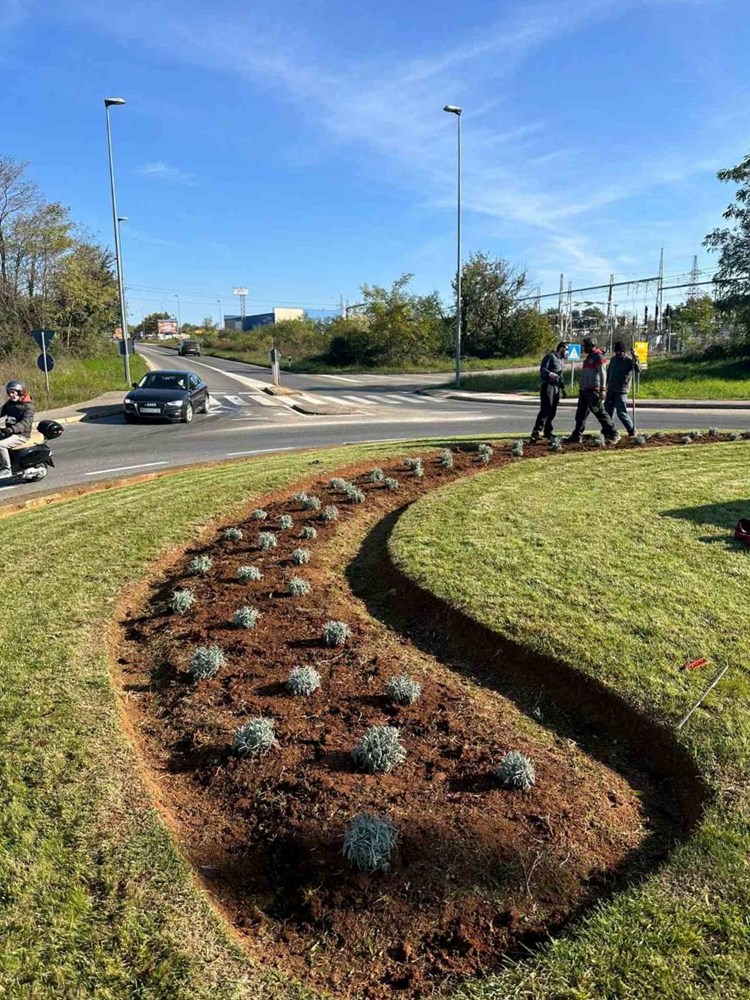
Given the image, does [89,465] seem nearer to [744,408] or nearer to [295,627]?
[295,627]

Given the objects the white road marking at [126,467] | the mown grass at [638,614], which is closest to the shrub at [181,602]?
the mown grass at [638,614]

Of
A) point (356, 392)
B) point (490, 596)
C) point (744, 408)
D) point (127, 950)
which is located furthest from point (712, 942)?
point (356, 392)

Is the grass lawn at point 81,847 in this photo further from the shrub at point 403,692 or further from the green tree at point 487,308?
the green tree at point 487,308

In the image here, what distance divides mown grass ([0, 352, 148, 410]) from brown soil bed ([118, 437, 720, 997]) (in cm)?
1994

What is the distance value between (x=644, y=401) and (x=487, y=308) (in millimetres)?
26853

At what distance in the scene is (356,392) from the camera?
31.3m

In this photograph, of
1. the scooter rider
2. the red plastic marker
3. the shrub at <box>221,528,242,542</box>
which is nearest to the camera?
the red plastic marker

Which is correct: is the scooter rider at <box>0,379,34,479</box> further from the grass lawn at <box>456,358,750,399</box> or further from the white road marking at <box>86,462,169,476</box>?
the grass lawn at <box>456,358,750,399</box>

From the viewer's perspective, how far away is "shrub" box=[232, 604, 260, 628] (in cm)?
440

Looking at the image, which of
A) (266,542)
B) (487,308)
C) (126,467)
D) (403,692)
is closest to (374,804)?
(403,692)

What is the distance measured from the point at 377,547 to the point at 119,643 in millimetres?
2529

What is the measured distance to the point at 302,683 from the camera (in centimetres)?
360

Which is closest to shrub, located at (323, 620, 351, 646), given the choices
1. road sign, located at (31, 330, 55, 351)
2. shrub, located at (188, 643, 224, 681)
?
shrub, located at (188, 643, 224, 681)

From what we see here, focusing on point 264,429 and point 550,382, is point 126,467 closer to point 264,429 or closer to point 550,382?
point 264,429
